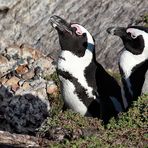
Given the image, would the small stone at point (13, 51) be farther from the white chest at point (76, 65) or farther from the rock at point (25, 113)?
the white chest at point (76, 65)

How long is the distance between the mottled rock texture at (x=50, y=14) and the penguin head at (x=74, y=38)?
297cm

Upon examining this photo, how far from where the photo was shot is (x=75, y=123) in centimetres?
668

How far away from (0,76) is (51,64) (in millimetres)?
915

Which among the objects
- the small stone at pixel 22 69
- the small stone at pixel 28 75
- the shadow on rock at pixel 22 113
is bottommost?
the shadow on rock at pixel 22 113

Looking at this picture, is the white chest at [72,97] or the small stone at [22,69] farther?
the small stone at [22,69]

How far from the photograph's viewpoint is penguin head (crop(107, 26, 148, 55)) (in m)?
8.06

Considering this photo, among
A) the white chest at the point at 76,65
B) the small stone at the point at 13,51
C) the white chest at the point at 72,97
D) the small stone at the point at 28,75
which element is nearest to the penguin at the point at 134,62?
the white chest at the point at 76,65

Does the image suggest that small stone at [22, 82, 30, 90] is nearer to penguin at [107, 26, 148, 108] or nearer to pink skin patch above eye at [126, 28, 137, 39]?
penguin at [107, 26, 148, 108]

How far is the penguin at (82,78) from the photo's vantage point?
321 inches

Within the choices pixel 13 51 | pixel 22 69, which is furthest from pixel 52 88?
pixel 13 51

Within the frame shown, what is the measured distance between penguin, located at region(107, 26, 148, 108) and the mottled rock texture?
312cm

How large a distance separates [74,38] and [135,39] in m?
0.75

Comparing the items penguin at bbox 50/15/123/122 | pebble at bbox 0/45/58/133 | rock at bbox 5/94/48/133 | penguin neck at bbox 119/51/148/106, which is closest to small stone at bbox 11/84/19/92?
pebble at bbox 0/45/58/133

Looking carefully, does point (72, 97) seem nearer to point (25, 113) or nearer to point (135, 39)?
point (135, 39)
